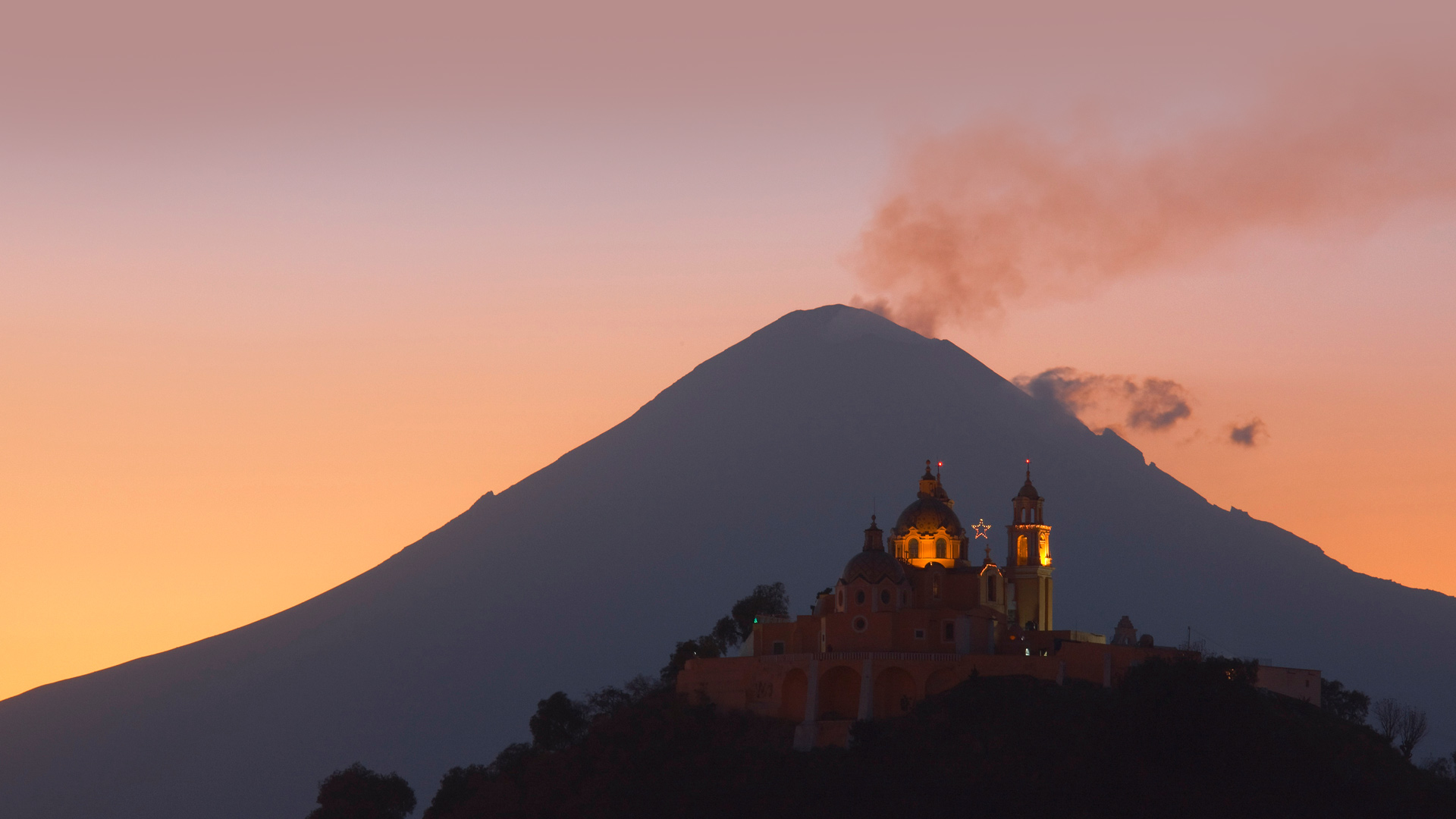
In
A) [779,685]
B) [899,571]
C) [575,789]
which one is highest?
[899,571]

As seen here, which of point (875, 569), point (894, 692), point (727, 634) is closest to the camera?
point (894, 692)

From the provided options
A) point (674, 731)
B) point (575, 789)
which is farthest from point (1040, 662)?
point (575, 789)

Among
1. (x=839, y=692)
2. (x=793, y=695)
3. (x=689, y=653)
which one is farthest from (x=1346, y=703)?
(x=793, y=695)

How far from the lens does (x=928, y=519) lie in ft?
299

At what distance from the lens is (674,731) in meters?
82.2

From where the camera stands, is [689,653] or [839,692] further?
[689,653]

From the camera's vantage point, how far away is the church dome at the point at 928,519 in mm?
90938

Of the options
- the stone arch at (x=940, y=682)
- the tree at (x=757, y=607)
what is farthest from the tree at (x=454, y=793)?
the stone arch at (x=940, y=682)

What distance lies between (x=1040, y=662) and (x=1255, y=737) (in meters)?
9.62

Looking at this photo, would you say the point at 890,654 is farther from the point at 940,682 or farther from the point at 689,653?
the point at 689,653

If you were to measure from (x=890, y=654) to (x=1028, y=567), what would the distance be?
17.7 meters

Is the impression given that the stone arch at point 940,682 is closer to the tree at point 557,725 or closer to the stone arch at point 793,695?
the stone arch at point 793,695

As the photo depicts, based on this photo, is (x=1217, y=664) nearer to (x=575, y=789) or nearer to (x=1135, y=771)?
(x=1135, y=771)

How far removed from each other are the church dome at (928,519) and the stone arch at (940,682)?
41.2 ft
